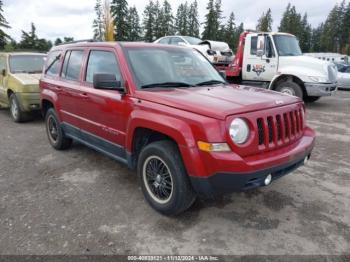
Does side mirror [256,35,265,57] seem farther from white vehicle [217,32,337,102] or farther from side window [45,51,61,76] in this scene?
side window [45,51,61,76]

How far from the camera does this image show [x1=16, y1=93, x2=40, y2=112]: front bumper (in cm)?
745

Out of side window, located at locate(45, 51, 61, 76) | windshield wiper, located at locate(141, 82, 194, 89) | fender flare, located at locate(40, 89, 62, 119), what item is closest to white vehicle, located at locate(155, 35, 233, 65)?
side window, located at locate(45, 51, 61, 76)

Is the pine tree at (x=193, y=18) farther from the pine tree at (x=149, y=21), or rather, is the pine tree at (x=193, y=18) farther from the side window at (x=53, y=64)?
the side window at (x=53, y=64)

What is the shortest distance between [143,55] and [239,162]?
2.00 m

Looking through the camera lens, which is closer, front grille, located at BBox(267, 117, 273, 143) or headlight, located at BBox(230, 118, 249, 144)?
headlight, located at BBox(230, 118, 249, 144)

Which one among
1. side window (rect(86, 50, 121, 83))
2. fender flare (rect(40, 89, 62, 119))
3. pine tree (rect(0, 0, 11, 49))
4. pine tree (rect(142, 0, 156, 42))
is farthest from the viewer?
pine tree (rect(142, 0, 156, 42))

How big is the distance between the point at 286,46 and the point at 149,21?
5585 cm

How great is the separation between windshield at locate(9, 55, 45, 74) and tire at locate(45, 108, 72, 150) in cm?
329

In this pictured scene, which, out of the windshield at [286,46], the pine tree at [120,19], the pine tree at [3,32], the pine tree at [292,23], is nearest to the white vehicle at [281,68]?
the windshield at [286,46]

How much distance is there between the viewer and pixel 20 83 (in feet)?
24.7

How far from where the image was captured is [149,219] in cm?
341

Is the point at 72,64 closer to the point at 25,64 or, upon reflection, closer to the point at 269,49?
the point at 25,64

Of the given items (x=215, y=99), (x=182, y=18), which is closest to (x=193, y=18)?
(x=182, y=18)

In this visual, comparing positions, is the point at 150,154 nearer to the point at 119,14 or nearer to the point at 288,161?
the point at 288,161
